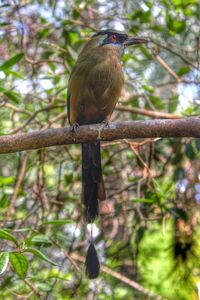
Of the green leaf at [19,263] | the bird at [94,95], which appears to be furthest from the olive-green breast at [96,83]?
the green leaf at [19,263]

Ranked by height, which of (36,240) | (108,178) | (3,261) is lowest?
(108,178)

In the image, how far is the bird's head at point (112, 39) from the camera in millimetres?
3350

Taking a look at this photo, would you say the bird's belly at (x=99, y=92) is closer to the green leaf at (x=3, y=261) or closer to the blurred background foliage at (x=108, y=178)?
the blurred background foliage at (x=108, y=178)

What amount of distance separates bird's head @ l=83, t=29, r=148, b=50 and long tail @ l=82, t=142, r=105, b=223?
620mm

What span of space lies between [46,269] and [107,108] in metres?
1.30

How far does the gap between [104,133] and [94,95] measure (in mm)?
630

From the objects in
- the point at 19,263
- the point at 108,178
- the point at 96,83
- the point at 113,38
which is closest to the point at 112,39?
the point at 113,38

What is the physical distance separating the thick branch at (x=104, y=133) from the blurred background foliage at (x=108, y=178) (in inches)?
21.9

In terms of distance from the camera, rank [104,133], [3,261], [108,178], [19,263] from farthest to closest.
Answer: [108,178] < [104,133] < [19,263] < [3,261]

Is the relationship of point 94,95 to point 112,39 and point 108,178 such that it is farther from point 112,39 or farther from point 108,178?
point 108,178

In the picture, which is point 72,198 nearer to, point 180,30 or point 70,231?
point 70,231

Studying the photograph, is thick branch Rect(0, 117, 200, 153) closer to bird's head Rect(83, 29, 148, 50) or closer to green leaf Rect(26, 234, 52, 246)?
green leaf Rect(26, 234, 52, 246)

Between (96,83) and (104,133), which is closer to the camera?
(104,133)

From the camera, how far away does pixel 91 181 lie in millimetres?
3125
